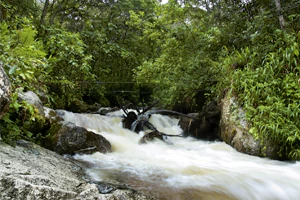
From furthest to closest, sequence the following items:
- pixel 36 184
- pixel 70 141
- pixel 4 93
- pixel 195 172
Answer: pixel 70 141 < pixel 195 172 < pixel 4 93 < pixel 36 184

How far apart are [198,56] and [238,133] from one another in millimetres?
2635

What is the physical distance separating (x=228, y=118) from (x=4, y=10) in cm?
632

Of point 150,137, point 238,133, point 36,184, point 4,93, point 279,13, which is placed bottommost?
point 150,137

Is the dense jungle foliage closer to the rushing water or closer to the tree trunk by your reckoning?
the tree trunk

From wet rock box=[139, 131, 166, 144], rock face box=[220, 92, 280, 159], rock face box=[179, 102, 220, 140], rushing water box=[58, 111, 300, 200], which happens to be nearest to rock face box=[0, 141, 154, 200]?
rushing water box=[58, 111, 300, 200]

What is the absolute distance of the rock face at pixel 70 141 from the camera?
12.6 feet

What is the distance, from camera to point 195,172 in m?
3.46

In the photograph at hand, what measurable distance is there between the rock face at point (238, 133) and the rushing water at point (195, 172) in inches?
5.9

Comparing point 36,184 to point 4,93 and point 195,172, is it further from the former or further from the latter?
point 195,172

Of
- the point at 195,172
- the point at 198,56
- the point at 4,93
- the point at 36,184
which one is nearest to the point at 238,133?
the point at 195,172

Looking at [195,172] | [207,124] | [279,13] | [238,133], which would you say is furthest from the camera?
[207,124]

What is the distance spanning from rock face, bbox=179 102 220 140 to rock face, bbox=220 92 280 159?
40cm

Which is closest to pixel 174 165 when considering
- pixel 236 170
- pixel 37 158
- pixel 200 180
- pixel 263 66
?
pixel 200 180

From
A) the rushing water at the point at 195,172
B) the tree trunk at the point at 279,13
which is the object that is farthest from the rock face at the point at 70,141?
the tree trunk at the point at 279,13
